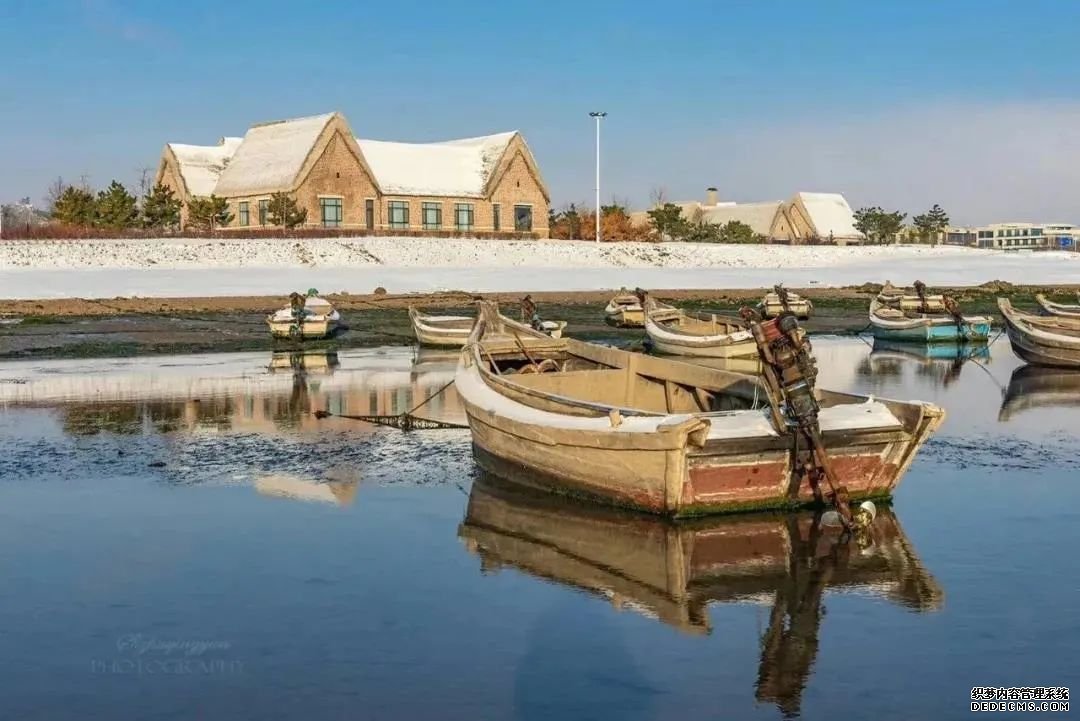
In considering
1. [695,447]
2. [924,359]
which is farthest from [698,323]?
[695,447]

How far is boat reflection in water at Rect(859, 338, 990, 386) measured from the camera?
31.8 metres

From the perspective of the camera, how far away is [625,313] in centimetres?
4778

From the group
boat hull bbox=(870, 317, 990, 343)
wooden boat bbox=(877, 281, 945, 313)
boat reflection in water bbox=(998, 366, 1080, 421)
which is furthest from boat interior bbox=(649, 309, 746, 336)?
wooden boat bbox=(877, 281, 945, 313)

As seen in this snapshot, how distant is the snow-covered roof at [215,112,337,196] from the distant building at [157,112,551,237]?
90 millimetres

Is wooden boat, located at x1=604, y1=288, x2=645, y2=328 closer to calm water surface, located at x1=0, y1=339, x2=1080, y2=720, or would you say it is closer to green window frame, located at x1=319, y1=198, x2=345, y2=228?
calm water surface, located at x1=0, y1=339, x2=1080, y2=720

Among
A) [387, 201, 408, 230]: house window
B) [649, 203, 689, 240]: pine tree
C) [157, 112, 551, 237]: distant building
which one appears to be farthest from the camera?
[649, 203, 689, 240]: pine tree

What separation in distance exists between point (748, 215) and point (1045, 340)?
300ft

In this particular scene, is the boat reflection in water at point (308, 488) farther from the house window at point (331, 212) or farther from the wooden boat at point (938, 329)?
the house window at point (331, 212)

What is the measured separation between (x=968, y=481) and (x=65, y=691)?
38.5ft

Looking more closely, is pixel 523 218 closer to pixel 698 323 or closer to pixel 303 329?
pixel 303 329

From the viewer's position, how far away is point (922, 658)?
980 cm

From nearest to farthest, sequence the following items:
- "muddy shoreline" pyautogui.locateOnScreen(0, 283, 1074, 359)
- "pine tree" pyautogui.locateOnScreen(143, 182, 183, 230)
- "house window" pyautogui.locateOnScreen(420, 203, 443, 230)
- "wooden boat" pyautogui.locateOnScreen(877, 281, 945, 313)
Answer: "muddy shoreline" pyautogui.locateOnScreen(0, 283, 1074, 359)
"wooden boat" pyautogui.locateOnScreen(877, 281, 945, 313)
"pine tree" pyautogui.locateOnScreen(143, 182, 183, 230)
"house window" pyautogui.locateOnScreen(420, 203, 443, 230)

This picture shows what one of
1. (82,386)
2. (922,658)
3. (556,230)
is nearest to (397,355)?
(82,386)

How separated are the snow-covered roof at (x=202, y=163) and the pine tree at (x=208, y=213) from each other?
645cm
